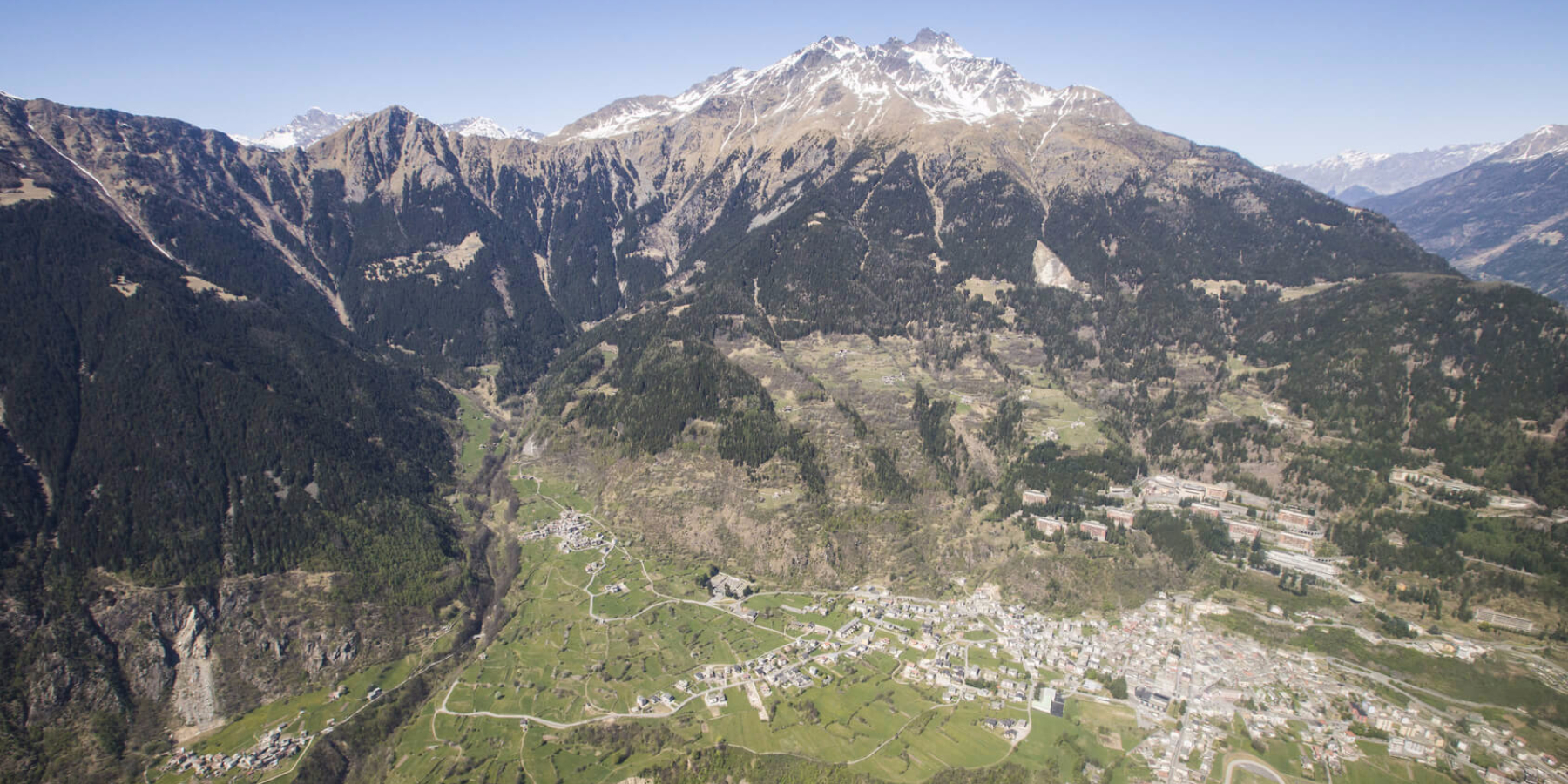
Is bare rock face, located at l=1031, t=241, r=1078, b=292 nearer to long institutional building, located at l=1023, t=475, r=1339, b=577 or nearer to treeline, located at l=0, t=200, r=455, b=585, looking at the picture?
long institutional building, located at l=1023, t=475, r=1339, b=577

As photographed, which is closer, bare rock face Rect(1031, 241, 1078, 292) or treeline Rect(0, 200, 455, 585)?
treeline Rect(0, 200, 455, 585)

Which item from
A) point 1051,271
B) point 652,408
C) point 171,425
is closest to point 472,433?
point 652,408

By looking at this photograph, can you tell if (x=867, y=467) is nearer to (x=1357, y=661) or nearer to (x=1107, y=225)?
(x=1357, y=661)

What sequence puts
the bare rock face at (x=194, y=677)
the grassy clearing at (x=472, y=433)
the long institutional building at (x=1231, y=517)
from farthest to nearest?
1. the grassy clearing at (x=472, y=433)
2. the long institutional building at (x=1231, y=517)
3. the bare rock face at (x=194, y=677)

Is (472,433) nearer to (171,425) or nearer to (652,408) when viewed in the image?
(652,408)

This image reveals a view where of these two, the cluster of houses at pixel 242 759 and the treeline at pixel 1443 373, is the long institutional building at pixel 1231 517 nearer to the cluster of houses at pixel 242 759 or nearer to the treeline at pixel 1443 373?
the treeline at pixel 1443 373

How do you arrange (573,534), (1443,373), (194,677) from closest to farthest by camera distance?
(194,677), (573,534), (1443,373)

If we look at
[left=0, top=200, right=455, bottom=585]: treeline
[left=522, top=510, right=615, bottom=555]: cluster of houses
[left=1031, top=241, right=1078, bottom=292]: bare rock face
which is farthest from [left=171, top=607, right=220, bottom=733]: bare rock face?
[left=1031, top=241, right=1078, bottom=292]: bare rock face

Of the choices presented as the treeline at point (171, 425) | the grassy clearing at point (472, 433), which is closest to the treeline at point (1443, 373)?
the treeline at point (171, 425)
